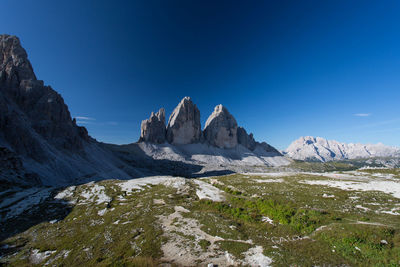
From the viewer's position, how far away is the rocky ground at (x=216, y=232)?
408 inches

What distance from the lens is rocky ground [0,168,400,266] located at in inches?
408

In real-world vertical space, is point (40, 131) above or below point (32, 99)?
below

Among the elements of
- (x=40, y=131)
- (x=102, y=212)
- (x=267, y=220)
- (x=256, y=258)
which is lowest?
(x=102, y=212)

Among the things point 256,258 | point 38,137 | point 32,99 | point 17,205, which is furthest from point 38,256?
point 32,99

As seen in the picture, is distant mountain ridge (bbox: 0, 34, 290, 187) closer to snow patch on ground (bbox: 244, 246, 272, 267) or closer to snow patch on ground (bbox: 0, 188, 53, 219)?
snow patch on ground (bbox: 0, 188, 53, 219)

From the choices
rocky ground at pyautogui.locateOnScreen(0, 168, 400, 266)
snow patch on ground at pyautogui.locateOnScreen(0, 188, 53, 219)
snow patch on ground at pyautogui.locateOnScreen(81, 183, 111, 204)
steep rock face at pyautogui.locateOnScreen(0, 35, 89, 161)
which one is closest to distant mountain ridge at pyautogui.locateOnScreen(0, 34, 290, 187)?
steep rock face at pyautogui.locateOnScreen(0, 35, 89, 161)

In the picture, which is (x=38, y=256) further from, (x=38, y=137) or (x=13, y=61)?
(x=13, y=61)

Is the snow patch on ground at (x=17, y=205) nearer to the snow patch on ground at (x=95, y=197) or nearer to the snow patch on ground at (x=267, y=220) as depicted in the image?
the snow patch on ground at (x=95, y=197)

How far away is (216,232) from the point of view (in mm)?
13961

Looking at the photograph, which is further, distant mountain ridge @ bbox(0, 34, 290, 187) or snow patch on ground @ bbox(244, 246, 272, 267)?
distant mountain ridge @ bbox(0, 34, 290, 187)

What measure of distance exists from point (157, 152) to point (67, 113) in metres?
97.5

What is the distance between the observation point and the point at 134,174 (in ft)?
→ 377

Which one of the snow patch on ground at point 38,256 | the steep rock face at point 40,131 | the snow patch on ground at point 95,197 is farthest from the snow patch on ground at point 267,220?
the steep rock face at point 40,131

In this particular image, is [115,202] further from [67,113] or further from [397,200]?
[67,113]
